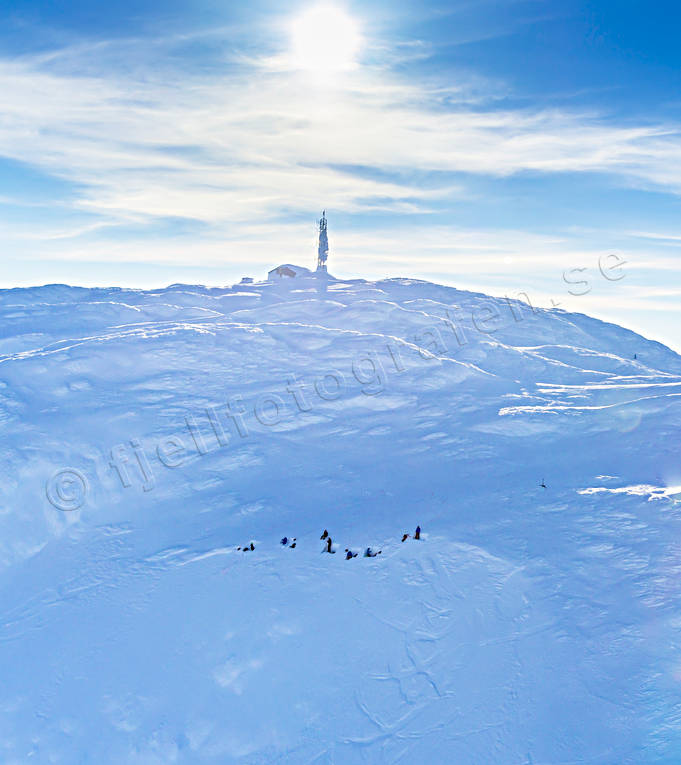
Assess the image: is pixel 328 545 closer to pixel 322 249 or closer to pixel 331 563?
pixel 331 563

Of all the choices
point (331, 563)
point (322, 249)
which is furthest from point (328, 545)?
point (322, 249)

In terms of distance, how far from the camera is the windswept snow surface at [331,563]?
40.3ft

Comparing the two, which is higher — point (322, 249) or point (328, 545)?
point (322, 249)

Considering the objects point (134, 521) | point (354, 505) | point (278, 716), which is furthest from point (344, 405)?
point (278, 716)

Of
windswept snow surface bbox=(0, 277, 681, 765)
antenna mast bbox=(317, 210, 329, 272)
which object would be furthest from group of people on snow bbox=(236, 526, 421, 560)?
antenna mast bbox=(317, 210, 329, 272)

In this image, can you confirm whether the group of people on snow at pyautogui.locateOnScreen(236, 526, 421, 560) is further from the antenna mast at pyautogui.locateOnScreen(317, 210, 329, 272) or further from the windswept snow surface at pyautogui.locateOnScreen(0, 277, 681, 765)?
the antenna mast at pyautogui.locateOnScreen(317, 210, 329, 272)

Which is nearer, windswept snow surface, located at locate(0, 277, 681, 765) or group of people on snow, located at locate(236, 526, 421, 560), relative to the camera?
windswept snow surface, located at locate(0, 277, 681, 765)

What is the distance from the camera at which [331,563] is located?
56.3 ft

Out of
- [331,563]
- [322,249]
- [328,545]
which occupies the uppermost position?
[322,249]

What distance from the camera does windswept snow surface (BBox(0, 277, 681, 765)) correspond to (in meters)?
12.3

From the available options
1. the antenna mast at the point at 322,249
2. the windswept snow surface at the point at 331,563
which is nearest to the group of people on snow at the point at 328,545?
the windswept snow surface at the point at 331,563

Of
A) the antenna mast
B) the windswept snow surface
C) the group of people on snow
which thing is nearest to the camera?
the windswept snow surface

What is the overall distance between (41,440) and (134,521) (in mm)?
7737

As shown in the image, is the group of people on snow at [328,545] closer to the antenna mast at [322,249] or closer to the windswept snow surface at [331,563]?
the windswept snow surface at [331,563]
